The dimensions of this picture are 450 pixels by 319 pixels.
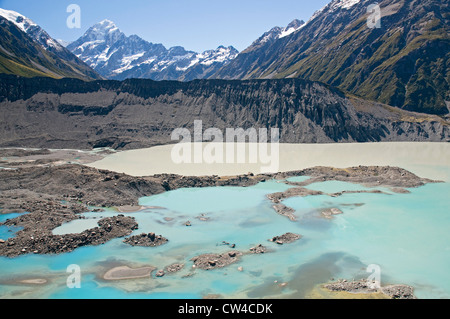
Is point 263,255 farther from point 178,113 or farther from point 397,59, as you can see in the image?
point 397,59

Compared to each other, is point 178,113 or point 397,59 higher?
point 397,59

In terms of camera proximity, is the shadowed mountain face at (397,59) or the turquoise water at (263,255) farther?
the shadowed mountain face at (397,59)

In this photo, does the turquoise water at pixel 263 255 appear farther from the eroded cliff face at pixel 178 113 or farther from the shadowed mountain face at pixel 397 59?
the shadowed mountain face at pixel 397 59

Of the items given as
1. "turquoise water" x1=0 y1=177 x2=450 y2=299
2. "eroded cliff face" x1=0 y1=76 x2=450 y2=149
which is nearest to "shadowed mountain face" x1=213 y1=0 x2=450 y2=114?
"eroded cliff face" x1=0 y1=76 x2=450 y2=149

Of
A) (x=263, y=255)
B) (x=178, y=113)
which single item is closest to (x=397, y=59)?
(x=178, y=113)

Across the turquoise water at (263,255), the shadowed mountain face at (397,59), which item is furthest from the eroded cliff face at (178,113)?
the turquoise water at (263,255)

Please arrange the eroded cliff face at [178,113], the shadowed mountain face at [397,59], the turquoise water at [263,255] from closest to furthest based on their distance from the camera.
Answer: the turquoise water at [263,255], the eroded cliff face at [178,113], the shadowed mountain face at [397,59]
